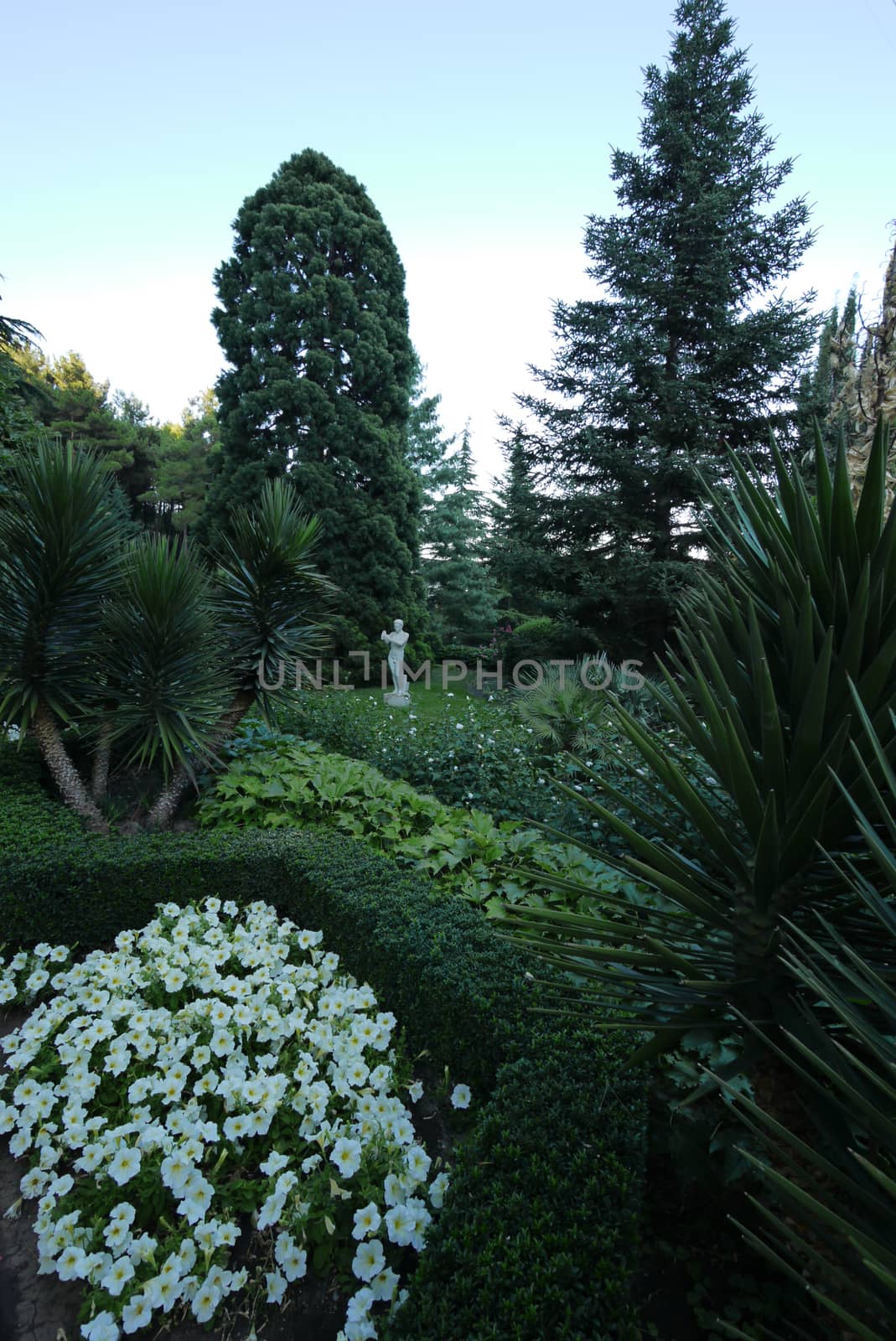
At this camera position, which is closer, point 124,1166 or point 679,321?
point 124,1166

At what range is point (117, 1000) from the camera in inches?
105

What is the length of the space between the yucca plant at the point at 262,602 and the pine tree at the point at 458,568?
16825 mm

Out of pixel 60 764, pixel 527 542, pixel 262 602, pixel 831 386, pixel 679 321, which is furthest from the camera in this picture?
pixel 527 542

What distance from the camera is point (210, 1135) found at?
2.11 metres

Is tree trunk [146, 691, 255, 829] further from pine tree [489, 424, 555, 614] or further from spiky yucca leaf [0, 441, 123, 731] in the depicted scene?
pine tree [489, 424, 555, 614]

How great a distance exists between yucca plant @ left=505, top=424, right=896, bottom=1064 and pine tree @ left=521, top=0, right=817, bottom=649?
417 inches

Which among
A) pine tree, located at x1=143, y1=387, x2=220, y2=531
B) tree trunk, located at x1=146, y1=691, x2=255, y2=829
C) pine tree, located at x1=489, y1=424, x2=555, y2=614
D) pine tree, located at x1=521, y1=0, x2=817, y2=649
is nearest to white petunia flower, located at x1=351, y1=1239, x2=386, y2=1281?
tree trunk, located at x1=146, y1=691, x2=255, y2=829

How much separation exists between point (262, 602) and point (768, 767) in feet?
17.4

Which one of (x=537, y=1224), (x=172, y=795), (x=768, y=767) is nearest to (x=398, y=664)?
(x=172, y=795)

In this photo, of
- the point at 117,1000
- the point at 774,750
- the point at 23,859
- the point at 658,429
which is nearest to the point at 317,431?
the point at 658,429

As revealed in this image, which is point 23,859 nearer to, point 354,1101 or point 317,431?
point 354,1101

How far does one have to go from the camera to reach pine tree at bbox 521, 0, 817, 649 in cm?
1204

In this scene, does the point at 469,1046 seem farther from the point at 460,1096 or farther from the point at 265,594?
the point at 265,594

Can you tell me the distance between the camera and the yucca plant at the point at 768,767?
4.09 feet
